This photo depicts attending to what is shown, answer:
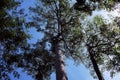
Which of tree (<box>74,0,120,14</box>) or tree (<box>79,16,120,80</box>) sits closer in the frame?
tree (<box>74,0,120,14</box>)

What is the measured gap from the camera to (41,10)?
85.0ft

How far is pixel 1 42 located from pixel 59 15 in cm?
767

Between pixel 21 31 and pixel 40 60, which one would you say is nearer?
pixel 21 31

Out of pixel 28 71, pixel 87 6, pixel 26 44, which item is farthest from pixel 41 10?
pixel 87 6

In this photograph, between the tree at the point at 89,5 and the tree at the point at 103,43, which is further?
the tree at the point at 103,43

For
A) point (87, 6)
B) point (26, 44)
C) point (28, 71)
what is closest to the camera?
point (87, 6)

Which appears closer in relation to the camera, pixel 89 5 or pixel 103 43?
pixel 89 5

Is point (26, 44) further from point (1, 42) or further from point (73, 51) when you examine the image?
point (73, 51)

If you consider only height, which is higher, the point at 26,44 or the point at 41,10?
the point at 41,10

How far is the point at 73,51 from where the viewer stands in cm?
2447

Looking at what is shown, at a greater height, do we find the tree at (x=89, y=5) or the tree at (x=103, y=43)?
the tree at (x=103, y=43)

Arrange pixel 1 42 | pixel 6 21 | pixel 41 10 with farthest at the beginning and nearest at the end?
1. pixel 41 10
2. pixel 1 42
3. pixel 6 21

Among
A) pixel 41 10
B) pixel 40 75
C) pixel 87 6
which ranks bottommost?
pixel 87 6

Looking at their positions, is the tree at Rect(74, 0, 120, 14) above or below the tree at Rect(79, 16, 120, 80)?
below
